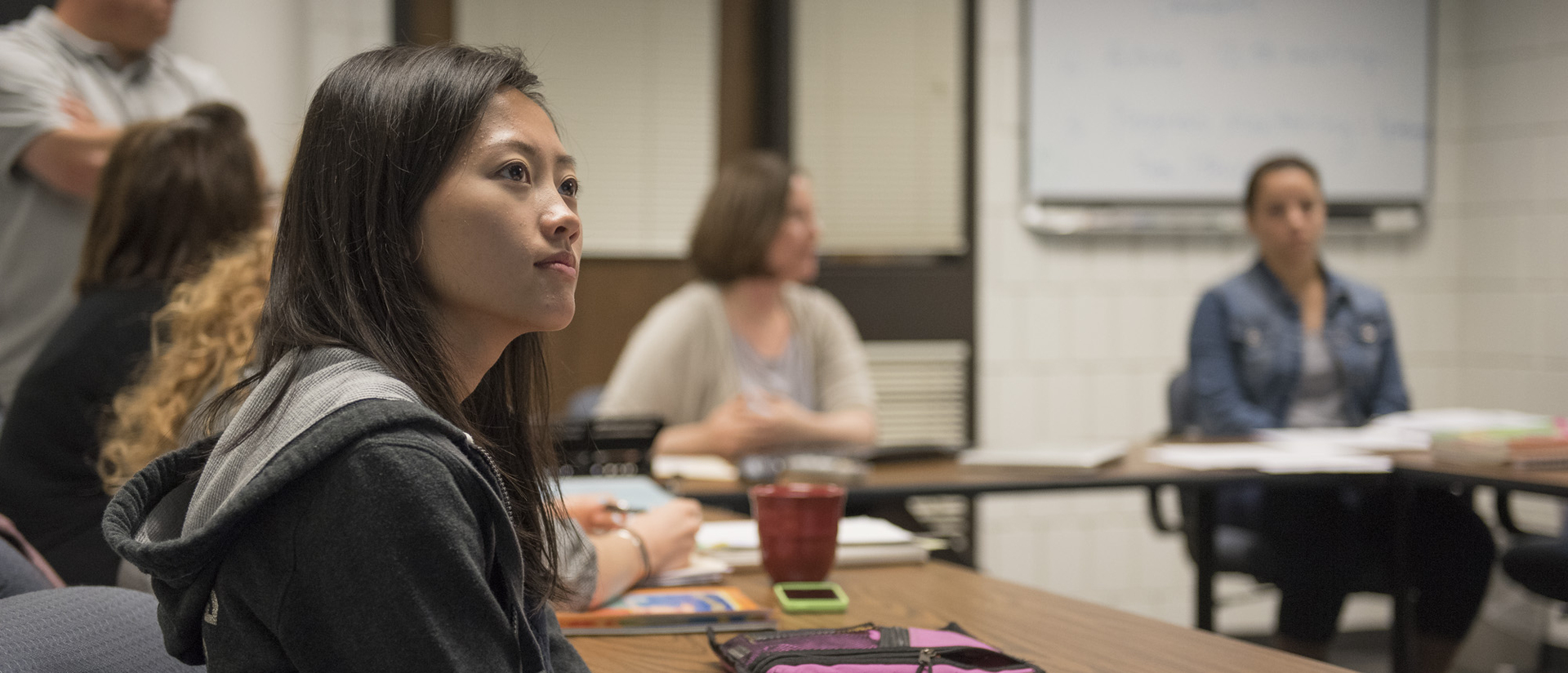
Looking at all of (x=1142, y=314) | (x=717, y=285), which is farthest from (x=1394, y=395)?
(x=717, y=285)

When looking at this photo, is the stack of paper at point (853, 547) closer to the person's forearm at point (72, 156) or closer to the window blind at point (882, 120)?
the person's forearm at point (72, 156)

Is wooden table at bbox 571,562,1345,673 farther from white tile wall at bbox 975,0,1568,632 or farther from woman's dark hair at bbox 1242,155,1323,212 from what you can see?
white tile wall at bbox 975,0,1568,632

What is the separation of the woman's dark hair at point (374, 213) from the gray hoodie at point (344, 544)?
0.07m

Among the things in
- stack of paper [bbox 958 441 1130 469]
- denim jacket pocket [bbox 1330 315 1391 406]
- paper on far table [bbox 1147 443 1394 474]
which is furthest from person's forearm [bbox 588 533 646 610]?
denim jacket pocket [bbox 1330 315 1391 406]

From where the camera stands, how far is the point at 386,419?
2.28 feet

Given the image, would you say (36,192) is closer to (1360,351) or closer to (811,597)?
(811,597)

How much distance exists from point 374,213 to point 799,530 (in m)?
0.61

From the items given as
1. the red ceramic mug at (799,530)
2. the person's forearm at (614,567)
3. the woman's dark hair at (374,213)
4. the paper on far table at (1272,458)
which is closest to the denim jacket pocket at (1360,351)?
the paper on far table at (1272,458)

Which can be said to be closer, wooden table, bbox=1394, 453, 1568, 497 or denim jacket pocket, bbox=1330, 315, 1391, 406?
wooden table, bbox=1394, 453, 1568, 497

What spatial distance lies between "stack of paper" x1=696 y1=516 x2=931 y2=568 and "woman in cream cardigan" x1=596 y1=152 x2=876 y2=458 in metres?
1.32

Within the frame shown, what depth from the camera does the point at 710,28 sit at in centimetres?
384

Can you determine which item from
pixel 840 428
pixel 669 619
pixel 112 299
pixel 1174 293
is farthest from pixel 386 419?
pixel 1174 293

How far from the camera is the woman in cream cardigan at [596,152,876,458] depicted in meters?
2.96

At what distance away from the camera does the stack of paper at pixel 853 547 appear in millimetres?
1435
